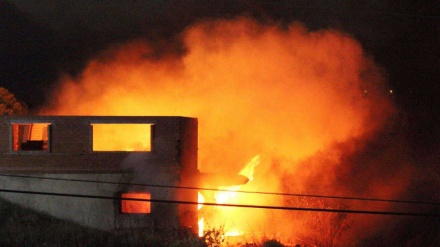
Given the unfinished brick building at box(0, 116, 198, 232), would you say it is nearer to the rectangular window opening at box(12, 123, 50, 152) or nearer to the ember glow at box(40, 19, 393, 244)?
the rectangular window opening at box(12, 123, 50, 152)

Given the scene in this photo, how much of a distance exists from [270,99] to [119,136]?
25.8 ft

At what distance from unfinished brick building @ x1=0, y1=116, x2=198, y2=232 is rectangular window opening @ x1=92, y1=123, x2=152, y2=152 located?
5.74m

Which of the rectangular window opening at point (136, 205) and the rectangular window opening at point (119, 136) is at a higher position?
the rectangular window opening at point (119, 136)

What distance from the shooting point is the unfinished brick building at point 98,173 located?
19.8m

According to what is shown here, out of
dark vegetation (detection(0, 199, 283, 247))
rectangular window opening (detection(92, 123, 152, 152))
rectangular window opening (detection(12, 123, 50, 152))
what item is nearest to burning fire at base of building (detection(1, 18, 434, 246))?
rectangular window opening (detection(92, 123, 152, 152))

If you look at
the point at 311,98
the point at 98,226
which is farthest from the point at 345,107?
the point at 98,226

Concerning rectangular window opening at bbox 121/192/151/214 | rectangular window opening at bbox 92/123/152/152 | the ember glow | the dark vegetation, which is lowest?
the dark vegetation

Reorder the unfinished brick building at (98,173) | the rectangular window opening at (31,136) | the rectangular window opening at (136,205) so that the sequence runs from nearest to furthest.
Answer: the unfinished brick building at (98,173)
the rectangular window opening at (136,205)
the rectangular window opening at (31,136)

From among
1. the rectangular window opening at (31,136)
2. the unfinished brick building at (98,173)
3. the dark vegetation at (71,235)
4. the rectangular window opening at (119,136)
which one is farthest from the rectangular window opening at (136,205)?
the rectangular window opening at (119,136)

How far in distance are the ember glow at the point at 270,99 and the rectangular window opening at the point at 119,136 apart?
149 inches

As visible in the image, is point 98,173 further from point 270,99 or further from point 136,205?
point 270,99

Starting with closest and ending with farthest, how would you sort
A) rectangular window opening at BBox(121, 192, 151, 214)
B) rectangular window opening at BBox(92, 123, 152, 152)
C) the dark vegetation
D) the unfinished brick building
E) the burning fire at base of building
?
1. the dark vegetation
2. the unfinished brick building
3. rectangular window opening at BBox(121, 192, 151, 214)
4. rectangular window opening at BBox(92, 123, 152, 152)
5. the burning fire at base of building

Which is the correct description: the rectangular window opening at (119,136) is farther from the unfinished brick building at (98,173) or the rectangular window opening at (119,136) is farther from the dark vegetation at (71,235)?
the dark vegetation at (71,235)

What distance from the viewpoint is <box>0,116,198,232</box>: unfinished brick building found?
19.8 m
